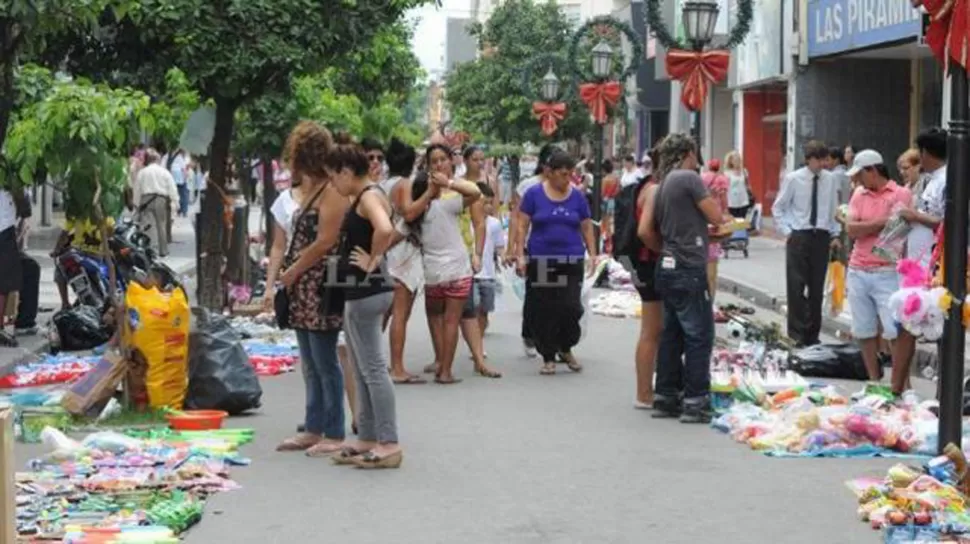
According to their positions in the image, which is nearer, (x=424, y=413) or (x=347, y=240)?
(x=347, y=240)

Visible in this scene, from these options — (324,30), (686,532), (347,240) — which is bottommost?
(686,532)

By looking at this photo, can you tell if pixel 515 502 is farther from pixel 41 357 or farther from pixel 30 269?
pixel 30 269

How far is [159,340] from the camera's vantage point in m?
11.6

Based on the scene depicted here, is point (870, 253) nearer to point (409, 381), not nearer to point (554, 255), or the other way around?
point (554, 255)

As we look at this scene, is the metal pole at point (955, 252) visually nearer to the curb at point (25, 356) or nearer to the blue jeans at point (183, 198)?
the curb at point (25, 356)

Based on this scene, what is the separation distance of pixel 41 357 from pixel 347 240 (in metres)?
6.25

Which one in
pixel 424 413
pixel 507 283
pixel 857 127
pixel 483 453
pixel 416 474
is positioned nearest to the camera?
pixel 416 474

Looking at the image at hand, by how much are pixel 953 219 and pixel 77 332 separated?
30.4 ft

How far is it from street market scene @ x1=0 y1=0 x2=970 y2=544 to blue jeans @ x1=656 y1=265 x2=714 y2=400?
2cm

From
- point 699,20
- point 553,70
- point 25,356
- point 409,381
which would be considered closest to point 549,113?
point 553,70

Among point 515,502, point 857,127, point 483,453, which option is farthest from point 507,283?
point 515,502

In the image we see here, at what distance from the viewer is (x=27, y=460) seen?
10109mm

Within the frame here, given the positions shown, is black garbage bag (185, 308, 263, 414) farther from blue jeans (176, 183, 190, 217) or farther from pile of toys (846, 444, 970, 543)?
blue jeans (176, 183, 190, 217)

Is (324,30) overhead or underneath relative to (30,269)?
overhead
